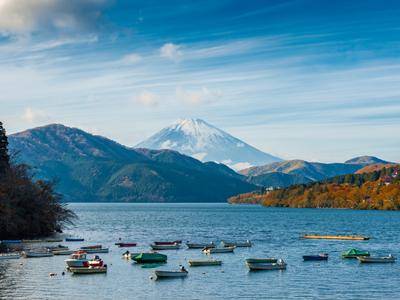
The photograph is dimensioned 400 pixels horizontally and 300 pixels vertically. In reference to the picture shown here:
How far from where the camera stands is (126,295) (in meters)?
71.1

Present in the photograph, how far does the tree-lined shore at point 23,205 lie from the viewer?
129250 millimetres

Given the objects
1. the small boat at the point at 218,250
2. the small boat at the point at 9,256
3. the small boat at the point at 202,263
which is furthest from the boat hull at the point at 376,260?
the small boat at the point at 9,256

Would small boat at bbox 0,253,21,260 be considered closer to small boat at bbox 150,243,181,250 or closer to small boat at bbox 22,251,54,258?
small boat at bbox 22,251,54,258

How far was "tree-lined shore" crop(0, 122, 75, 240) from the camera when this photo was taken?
129250mm

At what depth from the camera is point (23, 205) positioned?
136875mm

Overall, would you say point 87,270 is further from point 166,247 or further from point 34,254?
point 166,247

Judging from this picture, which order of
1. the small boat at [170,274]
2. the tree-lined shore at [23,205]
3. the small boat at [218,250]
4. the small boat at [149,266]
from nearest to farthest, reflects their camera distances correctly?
the small boat at [170,274], the small boat at [149,266], the small boat at [218,250], the tree-lined shore at [23,205]

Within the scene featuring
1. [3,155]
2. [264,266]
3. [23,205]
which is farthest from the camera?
[3,155]

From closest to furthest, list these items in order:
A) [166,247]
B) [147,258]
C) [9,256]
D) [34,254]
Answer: [147,258] → [9,256] → [34,254] → [166,247]

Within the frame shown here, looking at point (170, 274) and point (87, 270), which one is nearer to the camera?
point (170, 274)

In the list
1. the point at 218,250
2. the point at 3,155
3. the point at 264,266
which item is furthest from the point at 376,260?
the point at 3,155

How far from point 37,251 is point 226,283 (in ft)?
135

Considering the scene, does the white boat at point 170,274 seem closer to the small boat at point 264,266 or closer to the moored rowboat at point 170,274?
the moored rowboat at point 170,274

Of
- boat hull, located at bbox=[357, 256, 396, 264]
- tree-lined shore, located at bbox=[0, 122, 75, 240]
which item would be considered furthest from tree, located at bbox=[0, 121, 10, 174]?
boat hull, located at bbox=[357, 256, 396, 264]
